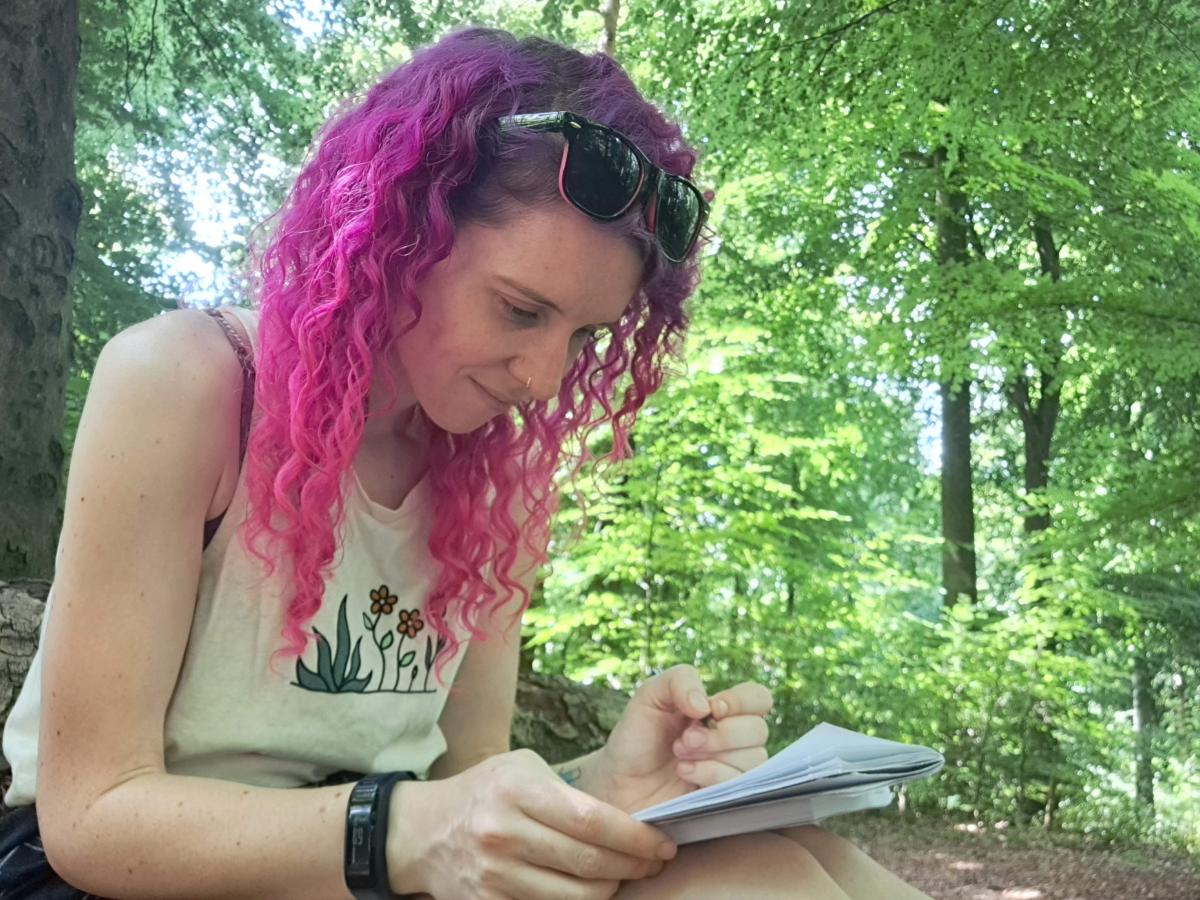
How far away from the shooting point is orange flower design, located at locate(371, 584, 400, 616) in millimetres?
1081

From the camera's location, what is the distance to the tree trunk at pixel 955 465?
227 inches

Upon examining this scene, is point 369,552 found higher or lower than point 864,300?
lower

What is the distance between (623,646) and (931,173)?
3225 mm

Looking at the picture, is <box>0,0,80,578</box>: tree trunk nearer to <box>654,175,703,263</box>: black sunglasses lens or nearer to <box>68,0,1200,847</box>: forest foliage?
<box>68,0,1200,847</box>: forest foliage

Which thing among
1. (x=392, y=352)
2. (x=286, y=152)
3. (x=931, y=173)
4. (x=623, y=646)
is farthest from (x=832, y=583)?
(x=392, y=352)

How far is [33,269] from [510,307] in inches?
63.3

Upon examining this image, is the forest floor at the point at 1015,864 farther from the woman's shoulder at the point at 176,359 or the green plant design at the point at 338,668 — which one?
the woman's shoulder at the point at 176,359

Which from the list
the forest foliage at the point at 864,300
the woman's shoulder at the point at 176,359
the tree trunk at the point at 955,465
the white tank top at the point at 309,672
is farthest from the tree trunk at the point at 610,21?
the woman's shoulder at the point at 176,359

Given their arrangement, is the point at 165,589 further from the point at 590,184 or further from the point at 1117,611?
the point at 1117,611

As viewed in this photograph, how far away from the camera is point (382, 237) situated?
1.01m

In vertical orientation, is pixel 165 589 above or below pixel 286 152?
Result: below

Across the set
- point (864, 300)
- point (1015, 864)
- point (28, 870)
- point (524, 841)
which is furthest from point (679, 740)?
point (864, 300)

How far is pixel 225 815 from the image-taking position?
32.5 inches

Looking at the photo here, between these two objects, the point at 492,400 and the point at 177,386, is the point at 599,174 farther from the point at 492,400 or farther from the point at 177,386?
the point at 177,386
